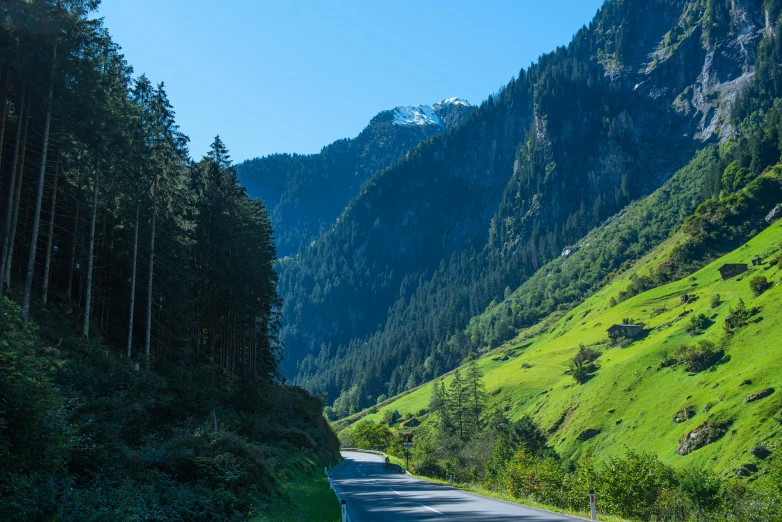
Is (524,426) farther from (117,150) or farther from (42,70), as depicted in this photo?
(42,70)

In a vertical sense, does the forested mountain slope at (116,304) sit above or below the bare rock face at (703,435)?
above

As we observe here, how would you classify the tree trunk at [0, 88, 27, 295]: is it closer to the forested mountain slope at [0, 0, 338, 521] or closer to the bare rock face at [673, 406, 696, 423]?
the forested mountain slope at [0, 0, 338, 521]

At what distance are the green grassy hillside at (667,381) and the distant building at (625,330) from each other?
2115mm

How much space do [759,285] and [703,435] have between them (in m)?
39.8

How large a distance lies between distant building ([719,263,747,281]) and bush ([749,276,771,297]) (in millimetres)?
30794

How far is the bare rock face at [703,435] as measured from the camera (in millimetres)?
61906

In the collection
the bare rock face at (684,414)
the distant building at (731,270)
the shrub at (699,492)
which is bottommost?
the shrub at (699,492)

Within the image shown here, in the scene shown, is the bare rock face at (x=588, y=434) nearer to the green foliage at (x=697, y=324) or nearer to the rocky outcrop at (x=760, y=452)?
the green foliage at (x=697, y=324)

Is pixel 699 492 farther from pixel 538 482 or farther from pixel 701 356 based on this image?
pixel 701 356

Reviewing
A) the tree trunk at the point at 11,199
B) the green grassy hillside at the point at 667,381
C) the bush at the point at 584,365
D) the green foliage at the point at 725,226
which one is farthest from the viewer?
the green foliage at the point at 725,226

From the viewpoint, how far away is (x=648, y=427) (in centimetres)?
7450

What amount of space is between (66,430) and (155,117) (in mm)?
27623

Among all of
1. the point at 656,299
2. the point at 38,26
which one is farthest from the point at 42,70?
the point at 656,299

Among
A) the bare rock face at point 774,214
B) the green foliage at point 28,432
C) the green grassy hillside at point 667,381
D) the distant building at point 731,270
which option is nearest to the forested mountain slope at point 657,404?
the green grassy hillside at point 667,381
